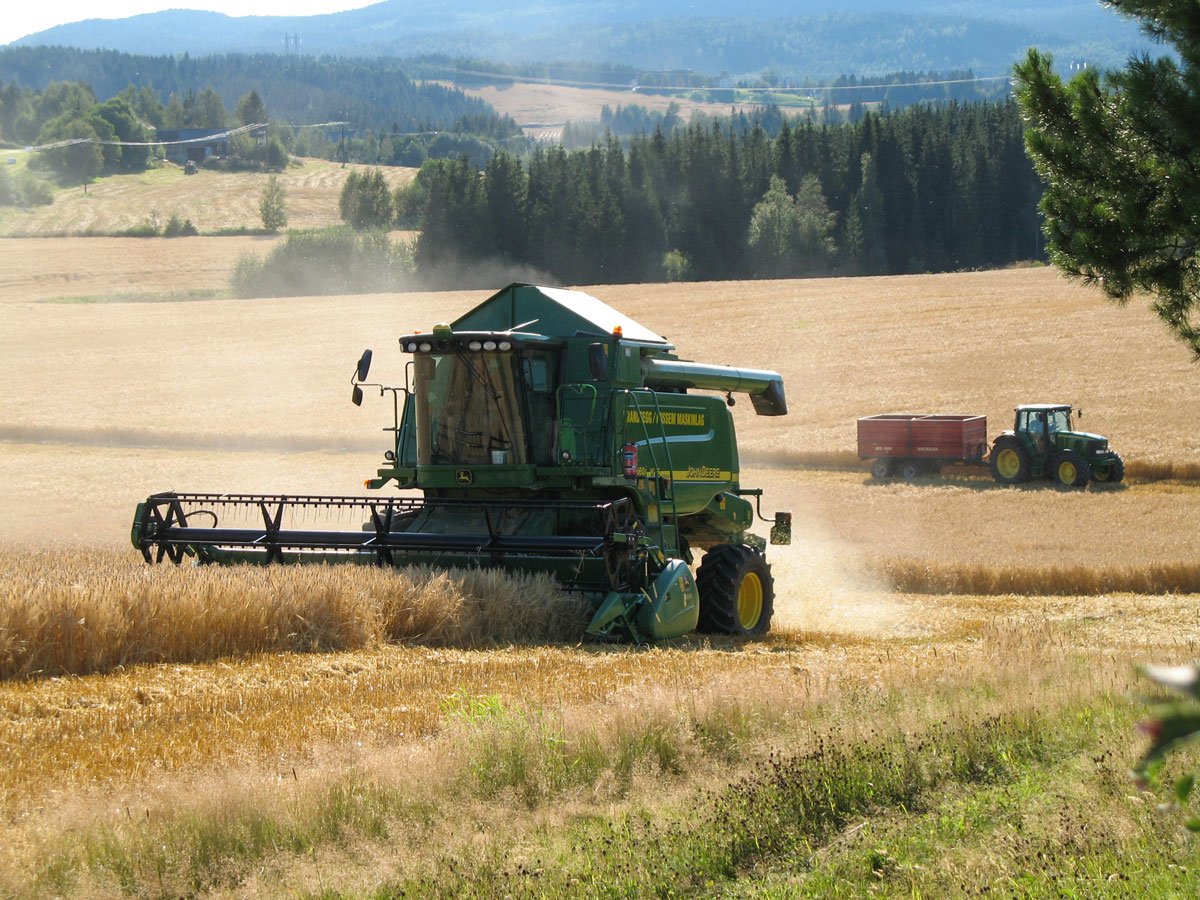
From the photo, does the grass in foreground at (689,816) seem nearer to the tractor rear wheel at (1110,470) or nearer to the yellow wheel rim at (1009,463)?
the tractor rear wheel at (1110,470)

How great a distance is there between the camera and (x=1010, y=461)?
2633 cm

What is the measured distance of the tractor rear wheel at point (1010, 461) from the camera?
85.8 feet

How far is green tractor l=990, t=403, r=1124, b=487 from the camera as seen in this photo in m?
25.3

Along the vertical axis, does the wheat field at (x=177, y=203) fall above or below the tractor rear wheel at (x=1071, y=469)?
above

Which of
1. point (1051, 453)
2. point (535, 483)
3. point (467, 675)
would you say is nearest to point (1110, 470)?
point (1051, 453)

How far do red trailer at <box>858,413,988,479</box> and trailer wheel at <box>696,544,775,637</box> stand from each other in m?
15.4

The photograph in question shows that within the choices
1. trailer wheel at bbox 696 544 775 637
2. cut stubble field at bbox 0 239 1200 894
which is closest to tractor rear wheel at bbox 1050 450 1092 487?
cut stubble field at bbox 0 239 1200 894

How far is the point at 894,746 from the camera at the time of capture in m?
5.95

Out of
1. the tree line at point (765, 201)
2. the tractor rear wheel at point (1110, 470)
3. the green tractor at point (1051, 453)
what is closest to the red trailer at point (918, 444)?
the green tractor at point (1051, 453)

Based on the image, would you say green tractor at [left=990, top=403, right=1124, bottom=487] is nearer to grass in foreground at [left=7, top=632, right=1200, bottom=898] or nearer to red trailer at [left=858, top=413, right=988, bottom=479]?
red trailer at [left=858, top=413, right=988, bottom=479]

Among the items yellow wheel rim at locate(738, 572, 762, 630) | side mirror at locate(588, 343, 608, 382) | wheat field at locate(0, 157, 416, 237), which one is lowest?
yellow wheel rim at locate(738, 572, 762, 630)

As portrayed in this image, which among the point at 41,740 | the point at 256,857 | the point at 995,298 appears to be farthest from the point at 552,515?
the point at 995,298

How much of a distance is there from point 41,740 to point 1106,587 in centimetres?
1374

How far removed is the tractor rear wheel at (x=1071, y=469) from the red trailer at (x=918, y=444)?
2.18 meters
